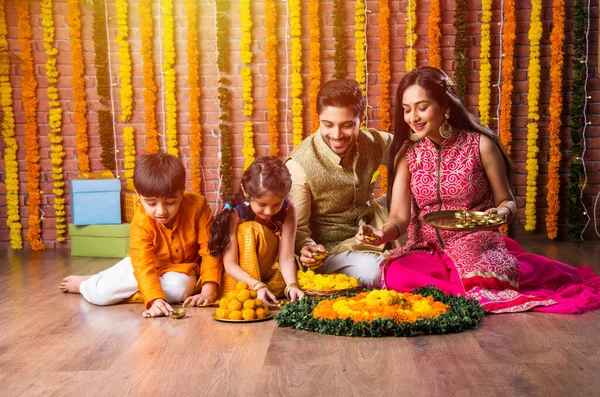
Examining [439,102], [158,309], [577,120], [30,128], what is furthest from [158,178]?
[577,120]

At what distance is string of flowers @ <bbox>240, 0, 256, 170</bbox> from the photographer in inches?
216

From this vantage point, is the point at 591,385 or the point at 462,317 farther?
the point at 462,317

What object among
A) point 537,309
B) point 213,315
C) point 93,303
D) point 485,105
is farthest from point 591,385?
point 485,105

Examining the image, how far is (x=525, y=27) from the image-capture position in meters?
5.53

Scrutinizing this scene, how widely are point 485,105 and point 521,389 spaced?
143 inches

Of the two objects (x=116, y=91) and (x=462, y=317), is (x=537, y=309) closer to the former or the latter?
(x=462, y=317)

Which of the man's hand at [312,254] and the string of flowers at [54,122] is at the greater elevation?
the string of flowers at [54,122]

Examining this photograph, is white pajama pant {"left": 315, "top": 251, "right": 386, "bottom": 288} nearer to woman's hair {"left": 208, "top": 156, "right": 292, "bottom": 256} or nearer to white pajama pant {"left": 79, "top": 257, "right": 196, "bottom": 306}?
woman's hair {"left": 208, "top": 156, "right": 292, "bottom": 256}

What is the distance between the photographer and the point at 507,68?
5.49 m

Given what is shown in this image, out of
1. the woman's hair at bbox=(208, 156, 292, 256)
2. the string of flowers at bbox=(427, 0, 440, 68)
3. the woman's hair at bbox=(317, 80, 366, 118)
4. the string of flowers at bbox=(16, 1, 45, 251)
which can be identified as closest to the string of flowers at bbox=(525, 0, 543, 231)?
the string of flowers at bbox=(427, 0, 440, 68)

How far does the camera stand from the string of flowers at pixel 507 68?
5438 millimetres

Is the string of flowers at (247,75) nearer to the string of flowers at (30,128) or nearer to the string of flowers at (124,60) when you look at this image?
the string of flowers at (124,60)

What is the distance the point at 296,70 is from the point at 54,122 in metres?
1.88

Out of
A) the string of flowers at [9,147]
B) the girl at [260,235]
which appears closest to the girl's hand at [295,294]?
the girl at [260,235]
